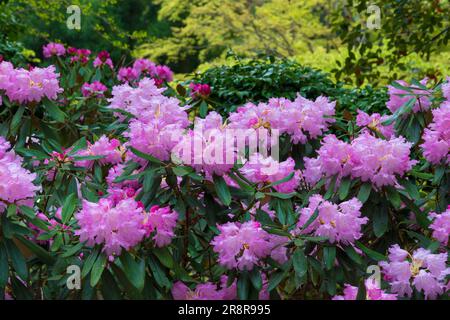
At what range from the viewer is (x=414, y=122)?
249 cm

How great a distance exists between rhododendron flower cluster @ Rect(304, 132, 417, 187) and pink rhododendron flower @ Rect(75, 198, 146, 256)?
0.65 meters

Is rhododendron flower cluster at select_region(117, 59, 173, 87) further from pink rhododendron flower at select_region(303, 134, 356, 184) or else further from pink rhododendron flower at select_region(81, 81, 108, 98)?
pink rhododendron flower at select_region(303, 134, 356, 184)

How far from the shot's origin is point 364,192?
1.88m

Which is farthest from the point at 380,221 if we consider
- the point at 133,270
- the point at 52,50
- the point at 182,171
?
the point at 52,50

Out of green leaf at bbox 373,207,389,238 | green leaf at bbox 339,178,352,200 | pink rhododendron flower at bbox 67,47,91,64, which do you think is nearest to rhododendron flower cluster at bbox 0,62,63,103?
green leaf at bbox 339,178,352,200

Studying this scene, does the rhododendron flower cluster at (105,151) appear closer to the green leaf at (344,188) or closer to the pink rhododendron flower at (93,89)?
the green leaf at (344,188)

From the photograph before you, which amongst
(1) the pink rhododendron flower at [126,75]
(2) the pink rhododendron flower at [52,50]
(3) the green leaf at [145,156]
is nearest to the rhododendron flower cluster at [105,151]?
(3) the green leaf at [145,156]

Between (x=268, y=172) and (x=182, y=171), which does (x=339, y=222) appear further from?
(x=182, y=171)

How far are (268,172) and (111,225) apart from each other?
1.74ft

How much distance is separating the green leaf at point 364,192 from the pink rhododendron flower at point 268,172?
0.63 feet

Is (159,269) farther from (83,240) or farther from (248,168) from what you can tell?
(248,168)

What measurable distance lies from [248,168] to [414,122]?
0.86 metres

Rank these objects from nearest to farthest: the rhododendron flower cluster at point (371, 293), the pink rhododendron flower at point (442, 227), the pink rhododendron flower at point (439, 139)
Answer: the rhododendron flower cluster at point (371, 293)
the pink rhododendron flower at point (442, 227)
the pink rhododendron flower at point (439, 139)

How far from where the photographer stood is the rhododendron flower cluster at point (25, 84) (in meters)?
2.35
